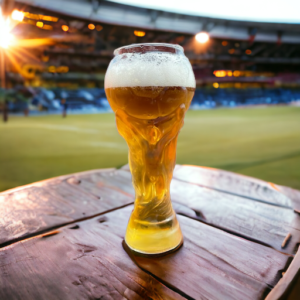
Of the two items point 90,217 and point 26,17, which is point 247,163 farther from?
point 26,17

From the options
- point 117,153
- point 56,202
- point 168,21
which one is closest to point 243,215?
point 56,202

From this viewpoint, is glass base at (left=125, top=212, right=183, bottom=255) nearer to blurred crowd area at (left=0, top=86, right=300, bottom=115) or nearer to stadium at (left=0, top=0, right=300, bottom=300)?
stadium at (left=0, top=0, right=300, bottom=300)

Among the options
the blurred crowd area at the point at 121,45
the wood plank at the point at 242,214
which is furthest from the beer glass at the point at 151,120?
the blurred crowd area at the point at 121,45

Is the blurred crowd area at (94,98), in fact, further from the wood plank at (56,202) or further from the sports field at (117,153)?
the wood plank at (56,202)

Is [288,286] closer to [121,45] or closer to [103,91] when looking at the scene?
[103,91]

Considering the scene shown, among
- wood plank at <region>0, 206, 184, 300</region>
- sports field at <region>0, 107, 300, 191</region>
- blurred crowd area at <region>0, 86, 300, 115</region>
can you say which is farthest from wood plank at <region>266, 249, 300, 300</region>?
blurred crowd area at <region>0, 86, 300, 115</region>

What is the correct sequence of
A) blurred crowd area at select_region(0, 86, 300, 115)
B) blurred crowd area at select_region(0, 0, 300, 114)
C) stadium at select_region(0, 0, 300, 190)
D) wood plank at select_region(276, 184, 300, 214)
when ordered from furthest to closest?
blurred crowd area at select_region(0, 0, 300, 114)
blurred crowd area at select_region(0, 86, 300, 115)
stadium at select_region(0, 0, 300, 190)
wood plank at select_region(276, 184, 300, 214)

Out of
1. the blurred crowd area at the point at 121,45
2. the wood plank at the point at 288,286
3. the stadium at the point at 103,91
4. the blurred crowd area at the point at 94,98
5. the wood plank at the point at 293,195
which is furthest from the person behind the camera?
the blurred crowd area at the point at 121,45
